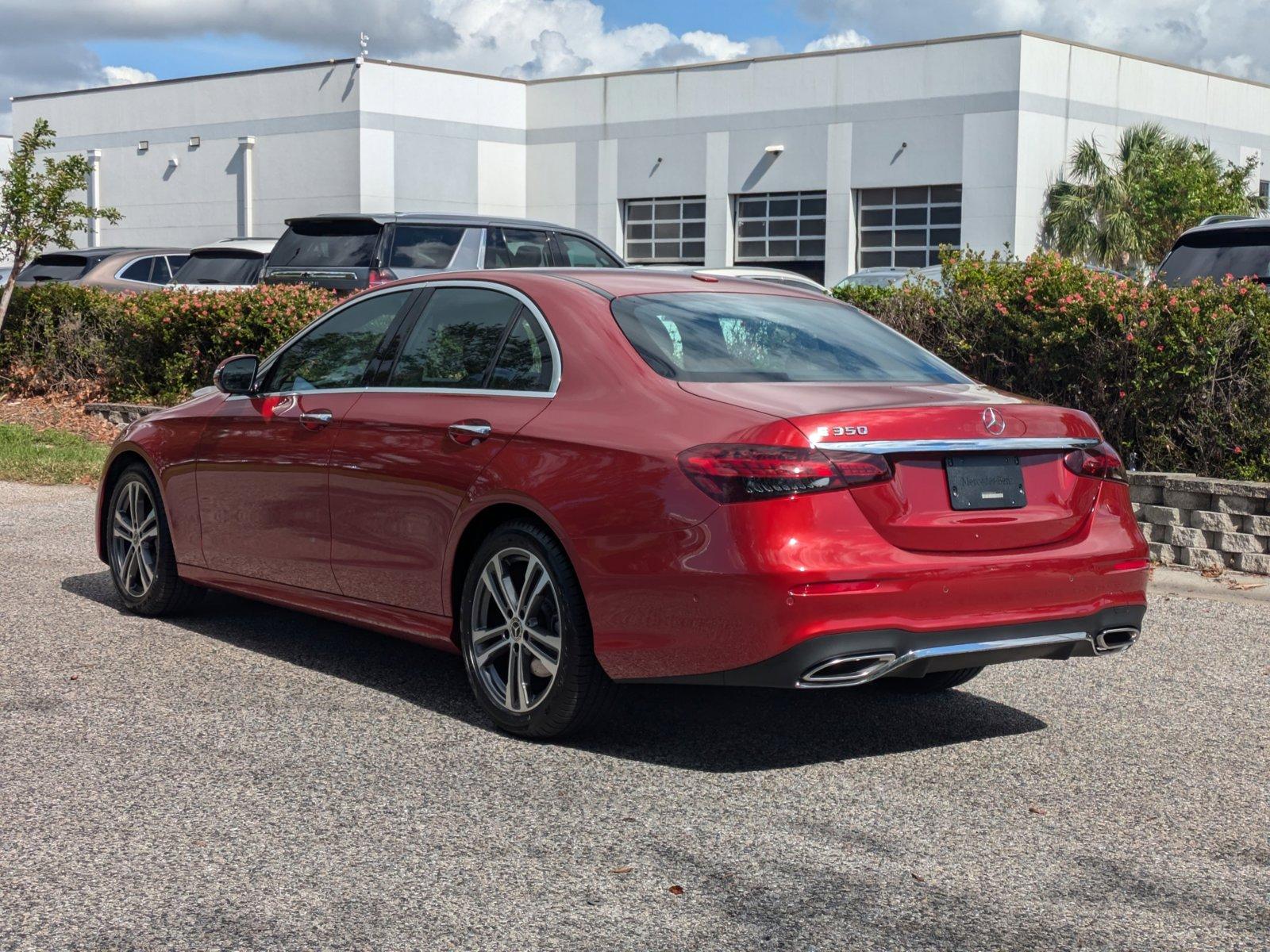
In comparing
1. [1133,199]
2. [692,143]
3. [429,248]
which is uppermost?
[692,143]

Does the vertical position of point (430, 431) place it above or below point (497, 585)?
above

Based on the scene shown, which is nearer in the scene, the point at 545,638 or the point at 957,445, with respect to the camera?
the point at 957,445

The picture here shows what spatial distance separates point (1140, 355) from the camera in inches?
390

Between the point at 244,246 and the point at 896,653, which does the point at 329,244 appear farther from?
the point at 896,653

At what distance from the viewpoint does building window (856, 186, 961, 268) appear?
126 ft

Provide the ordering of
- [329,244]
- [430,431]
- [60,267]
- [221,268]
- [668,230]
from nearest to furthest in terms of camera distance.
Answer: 1. [430,431]
2. [329,244]
3. [221,268]
4. [60,267]
5. [668,230]

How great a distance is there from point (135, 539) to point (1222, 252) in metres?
9.07

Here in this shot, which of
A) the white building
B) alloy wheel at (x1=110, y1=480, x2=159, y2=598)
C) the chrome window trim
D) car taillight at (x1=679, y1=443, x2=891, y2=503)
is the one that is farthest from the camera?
the white building

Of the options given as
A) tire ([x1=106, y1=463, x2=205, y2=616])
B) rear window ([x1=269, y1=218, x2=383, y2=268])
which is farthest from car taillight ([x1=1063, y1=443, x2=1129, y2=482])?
rear window ([x1=269, y1=218, x2=383, y2=268])

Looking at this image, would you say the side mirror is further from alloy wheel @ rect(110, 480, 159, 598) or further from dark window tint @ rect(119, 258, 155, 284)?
dark window tint @ rect(119, 258, 155, 284)

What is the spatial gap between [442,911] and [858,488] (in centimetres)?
179

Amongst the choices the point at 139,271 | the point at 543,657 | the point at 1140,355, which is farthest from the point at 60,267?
the point at 543,657

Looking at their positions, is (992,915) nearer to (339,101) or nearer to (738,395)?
(738,395)

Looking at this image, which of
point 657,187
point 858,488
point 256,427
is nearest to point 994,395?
point 858,488
